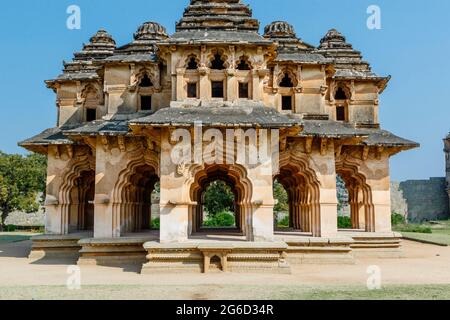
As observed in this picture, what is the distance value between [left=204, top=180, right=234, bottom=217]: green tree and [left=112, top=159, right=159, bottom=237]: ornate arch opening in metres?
18.2

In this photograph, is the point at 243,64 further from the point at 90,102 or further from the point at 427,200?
the point at 427,200

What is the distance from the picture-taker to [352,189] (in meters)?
21.6

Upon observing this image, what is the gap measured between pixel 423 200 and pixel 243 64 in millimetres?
38025

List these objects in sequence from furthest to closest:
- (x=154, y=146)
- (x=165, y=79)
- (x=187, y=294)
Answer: (x=165, y=79) < (x=154, y=146) < (x=187, y=294)

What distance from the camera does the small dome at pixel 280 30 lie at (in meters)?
19.5

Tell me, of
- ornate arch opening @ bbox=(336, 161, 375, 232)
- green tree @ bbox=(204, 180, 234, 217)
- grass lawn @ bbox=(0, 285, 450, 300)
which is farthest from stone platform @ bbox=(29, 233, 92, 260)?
green tree @ bbox=(204, 180, 234, 217)

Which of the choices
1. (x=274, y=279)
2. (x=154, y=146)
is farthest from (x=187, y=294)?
(x=154, y=146)

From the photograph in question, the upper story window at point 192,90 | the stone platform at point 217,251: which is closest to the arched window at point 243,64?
the upper story window at point 192,90

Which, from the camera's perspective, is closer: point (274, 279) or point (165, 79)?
point (274, 279)

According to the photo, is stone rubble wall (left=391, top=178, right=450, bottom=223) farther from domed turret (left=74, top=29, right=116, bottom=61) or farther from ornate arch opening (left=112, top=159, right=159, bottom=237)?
domed turret (left=74, top=29, right=116, bottom=61)

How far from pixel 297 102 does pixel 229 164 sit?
5726 mm

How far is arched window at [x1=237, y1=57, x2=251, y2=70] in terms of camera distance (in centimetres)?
1499

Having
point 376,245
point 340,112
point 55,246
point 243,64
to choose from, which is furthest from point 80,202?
point 376,245
